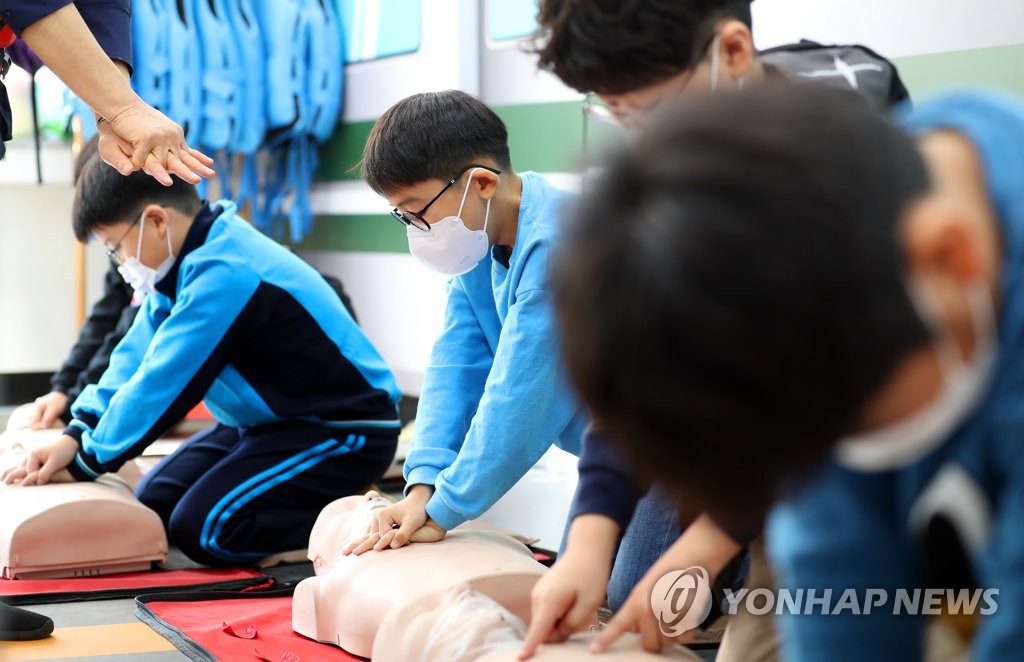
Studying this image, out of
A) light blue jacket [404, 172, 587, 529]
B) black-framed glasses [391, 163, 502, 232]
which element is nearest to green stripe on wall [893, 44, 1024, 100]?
light blue jacket [404, 172, 587, 529]

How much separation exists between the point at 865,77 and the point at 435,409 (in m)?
0.88

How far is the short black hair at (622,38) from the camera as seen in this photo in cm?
116

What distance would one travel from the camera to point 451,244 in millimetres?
1797

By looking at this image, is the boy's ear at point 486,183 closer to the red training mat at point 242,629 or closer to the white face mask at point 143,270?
the red training mat at point 242,629

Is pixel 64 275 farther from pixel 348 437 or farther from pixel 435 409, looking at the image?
pixel 435 409

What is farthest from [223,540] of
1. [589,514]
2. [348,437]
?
[589,514]

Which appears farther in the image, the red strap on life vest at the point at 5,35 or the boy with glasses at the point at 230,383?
the boy with glasses at the point at 230,383

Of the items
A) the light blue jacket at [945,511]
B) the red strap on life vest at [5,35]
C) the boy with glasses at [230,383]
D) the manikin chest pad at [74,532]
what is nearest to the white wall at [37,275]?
the boy with glasses at [230,383]

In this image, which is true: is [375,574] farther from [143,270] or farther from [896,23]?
[896,23]

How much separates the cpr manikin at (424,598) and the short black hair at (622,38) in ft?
1.78

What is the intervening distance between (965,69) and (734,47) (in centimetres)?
106

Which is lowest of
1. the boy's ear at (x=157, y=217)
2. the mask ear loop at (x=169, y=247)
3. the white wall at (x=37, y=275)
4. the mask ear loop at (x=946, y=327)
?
the white wall at (x=37, y=275)

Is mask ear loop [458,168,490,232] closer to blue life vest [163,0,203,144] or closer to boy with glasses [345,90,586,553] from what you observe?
boy with glasses [345,90,586,553]

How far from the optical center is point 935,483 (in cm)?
71
